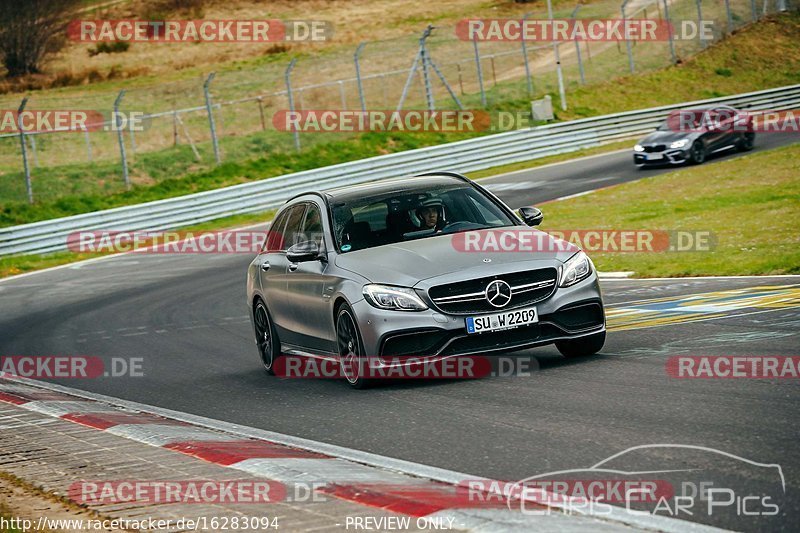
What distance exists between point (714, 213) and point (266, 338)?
38.6 ft

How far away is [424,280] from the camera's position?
9.27 m

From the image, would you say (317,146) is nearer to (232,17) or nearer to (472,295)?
(472,295)

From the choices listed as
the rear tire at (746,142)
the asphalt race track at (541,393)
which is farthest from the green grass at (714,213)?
the rear tire at (746,142)

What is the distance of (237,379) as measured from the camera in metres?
11.6

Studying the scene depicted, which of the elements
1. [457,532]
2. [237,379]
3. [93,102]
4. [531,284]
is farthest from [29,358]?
[93,102]

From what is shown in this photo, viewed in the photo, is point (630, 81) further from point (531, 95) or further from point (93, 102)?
point (93, 102)

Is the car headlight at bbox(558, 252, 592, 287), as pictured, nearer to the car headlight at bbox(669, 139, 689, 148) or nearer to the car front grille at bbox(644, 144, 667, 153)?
the car front grille at bbox(644, 144, 667, 153)

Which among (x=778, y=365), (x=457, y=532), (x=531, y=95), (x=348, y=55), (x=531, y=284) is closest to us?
(x=457, y=532)

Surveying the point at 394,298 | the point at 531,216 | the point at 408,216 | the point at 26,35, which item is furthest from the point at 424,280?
the point at 26,35

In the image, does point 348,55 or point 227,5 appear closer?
point 348,55

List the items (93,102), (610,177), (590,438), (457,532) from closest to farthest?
(457,532) → (590,438) → (610,177) → (93,102)

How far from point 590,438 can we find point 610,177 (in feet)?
79.0

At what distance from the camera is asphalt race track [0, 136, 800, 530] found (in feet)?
21.6

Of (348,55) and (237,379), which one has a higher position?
(348,55)
